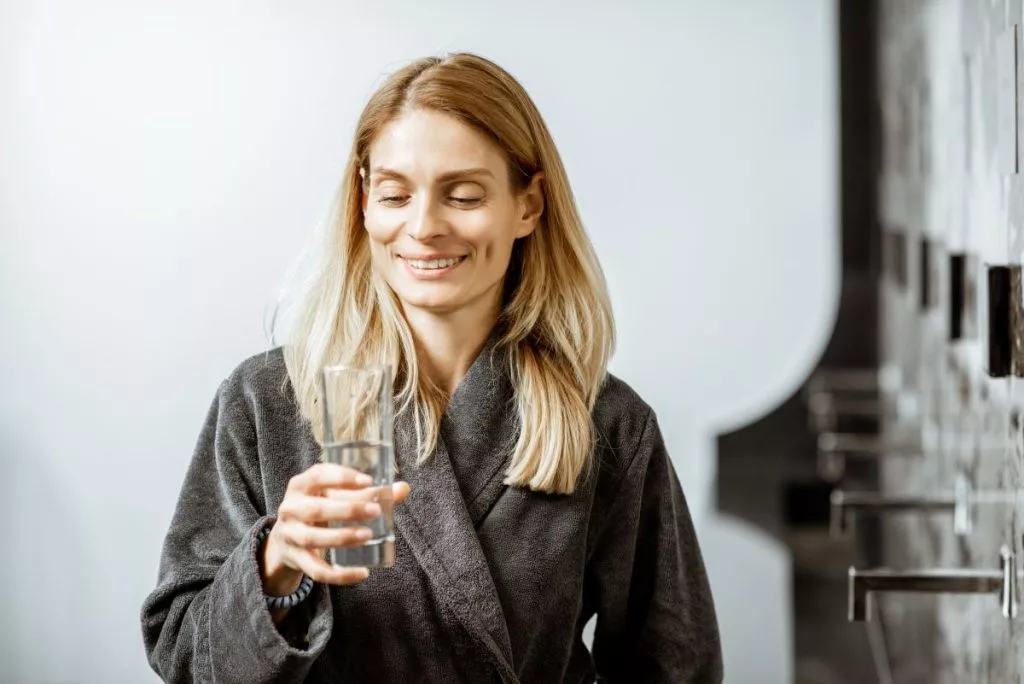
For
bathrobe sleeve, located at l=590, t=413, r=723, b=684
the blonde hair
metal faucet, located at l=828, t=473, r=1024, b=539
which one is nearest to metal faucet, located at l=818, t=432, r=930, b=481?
metal faucet, located at l=828, t=473, r=1024, b=539

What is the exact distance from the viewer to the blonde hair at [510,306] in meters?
1.25

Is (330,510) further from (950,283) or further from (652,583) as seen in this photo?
(950,283)

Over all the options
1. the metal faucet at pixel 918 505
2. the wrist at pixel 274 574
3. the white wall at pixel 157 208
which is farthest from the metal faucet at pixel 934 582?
the white wall at pixel 157 208

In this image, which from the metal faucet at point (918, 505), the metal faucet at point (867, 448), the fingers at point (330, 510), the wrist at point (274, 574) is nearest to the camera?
the fingers at point (330, 510)

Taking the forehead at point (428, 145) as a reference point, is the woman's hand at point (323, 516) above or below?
below

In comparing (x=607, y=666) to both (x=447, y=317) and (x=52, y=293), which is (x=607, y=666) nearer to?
(x=447, y=317)

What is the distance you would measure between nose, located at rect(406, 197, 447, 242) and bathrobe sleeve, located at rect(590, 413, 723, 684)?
0.96ft

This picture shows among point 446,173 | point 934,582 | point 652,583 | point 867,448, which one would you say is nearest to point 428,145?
point 446,173

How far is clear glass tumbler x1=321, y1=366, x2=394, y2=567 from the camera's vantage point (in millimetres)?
1079

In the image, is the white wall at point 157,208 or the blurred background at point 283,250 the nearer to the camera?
the blurred background at point 283,250

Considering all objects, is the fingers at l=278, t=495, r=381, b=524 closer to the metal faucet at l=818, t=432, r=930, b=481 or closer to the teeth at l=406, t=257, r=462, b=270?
the teeth at l=406, t=257, r=462, b=270

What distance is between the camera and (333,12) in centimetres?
185

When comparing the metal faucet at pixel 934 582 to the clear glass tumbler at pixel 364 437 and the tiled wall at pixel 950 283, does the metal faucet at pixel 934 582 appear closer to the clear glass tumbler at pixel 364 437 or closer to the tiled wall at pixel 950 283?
the tiled wall at pixel 950 283

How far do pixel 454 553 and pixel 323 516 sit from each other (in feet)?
0.83
